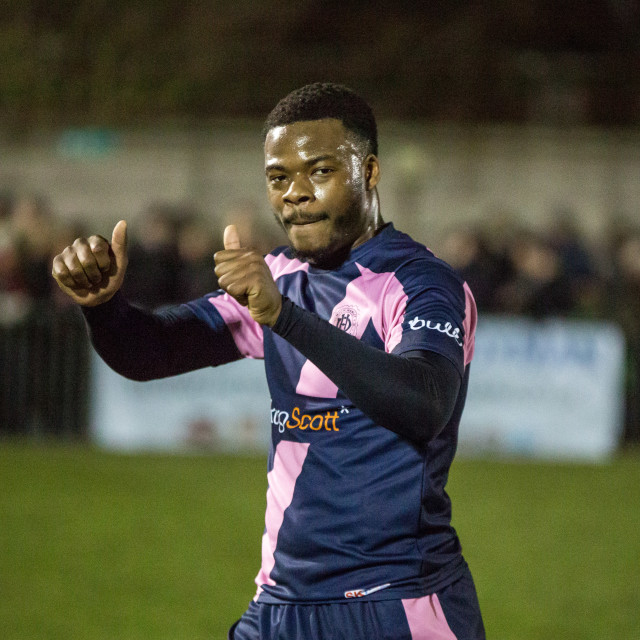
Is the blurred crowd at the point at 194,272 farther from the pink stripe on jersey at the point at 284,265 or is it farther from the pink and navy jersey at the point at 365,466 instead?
the pink and navy jersey at the point at 365,466

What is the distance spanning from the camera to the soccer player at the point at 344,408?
9.27 ft

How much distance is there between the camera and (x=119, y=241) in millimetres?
3057

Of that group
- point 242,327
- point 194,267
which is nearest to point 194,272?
point 194,267

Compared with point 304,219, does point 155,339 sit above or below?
below

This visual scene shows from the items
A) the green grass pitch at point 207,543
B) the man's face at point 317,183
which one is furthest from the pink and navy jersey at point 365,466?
the green grass pitch at point 207,543

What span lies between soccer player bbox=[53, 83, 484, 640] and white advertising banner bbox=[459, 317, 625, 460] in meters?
8.29

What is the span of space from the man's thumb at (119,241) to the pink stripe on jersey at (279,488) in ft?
2.18

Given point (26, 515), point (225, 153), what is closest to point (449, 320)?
point (26, 515)

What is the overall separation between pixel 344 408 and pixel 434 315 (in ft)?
1.19

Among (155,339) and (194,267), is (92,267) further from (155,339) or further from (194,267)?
(194,267)

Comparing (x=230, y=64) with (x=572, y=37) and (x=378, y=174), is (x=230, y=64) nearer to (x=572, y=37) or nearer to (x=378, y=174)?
(x=572, y=37)

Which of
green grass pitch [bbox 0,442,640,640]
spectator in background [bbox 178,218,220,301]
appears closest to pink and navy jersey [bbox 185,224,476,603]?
green grass pitch [bbox 0,442,640,640]

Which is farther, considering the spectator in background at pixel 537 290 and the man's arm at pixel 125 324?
the spectator in background at pixel 537 290

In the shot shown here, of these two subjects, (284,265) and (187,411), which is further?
(187,411)
